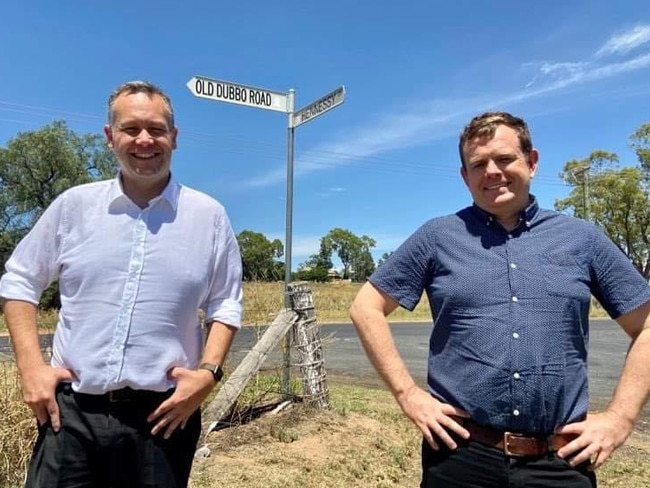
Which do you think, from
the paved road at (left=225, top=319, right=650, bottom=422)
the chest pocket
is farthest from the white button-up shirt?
the paved road at (left=225, top=319, right=650, bottom=422)

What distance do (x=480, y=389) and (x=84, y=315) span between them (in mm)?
1397

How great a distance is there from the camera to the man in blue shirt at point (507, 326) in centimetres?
207

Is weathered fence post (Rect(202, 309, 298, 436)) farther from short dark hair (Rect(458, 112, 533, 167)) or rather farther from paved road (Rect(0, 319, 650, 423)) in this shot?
short dark hair (Rect(458, 112, 533, 167))

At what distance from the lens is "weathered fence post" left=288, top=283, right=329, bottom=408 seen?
577cm

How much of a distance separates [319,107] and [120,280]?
12.5 feet

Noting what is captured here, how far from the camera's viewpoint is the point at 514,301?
7.06 feet

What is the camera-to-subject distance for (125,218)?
2.28 m

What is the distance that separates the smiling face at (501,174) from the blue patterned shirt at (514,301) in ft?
0.18

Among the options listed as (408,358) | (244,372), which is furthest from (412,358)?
(244,372)

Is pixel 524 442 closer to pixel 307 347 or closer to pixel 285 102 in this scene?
pixel 307 347

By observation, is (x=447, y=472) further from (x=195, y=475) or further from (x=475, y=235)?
(x=195, y=475)

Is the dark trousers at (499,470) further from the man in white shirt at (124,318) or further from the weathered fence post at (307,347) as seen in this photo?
the weathered fence post at (307,347)

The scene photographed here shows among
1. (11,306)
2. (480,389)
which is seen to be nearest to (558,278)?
(480,389)

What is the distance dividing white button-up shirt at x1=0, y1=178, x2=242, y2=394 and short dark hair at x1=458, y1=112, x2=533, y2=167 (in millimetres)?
1067
